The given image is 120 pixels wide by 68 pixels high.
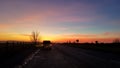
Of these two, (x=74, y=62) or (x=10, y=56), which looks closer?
(x=74, y=62)

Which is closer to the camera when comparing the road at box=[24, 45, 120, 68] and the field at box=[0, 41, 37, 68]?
the road at box=[24, 45, 120, 68]

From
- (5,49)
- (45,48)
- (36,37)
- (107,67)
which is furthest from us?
(36,37)

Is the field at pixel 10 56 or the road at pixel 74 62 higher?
the field at pixel 10 56

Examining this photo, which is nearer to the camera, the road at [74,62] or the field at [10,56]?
the road at [74,62]

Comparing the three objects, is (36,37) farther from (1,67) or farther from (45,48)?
(1,67)

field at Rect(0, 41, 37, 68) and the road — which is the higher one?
field at Rect(0, 41, 37, 68)

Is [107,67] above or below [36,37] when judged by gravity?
below

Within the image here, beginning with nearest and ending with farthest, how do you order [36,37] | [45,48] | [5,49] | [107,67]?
[107,67]
[5,49]
[45,48]
[36,37]

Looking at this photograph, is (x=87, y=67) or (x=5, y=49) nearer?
(x=87, y=67)

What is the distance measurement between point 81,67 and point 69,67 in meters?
0.81

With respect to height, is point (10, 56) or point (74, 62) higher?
point (10, 56)

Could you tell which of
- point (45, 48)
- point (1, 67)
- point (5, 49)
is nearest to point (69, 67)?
point (1, 67)

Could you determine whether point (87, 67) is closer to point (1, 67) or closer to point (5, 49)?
point (1, 67)

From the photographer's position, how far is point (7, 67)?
16.3m
